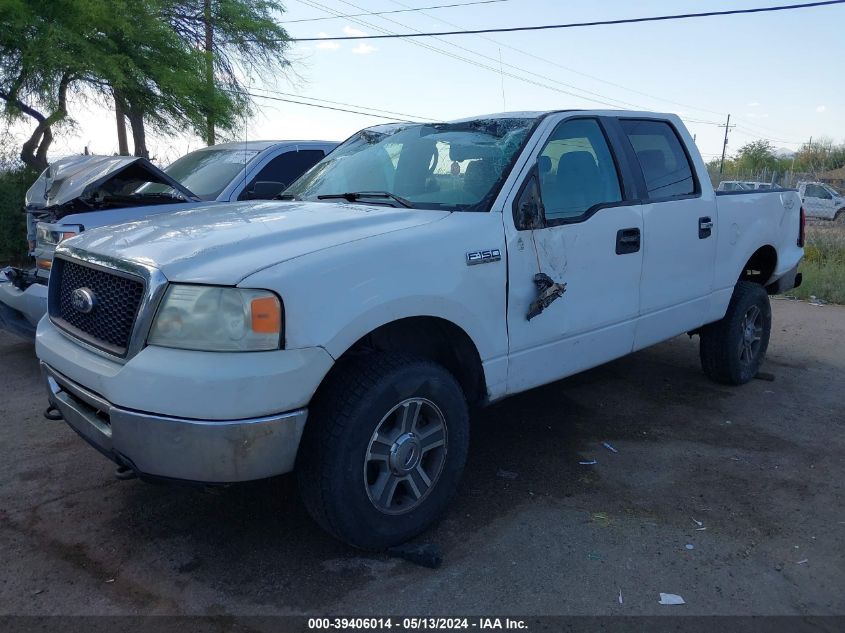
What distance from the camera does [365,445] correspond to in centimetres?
291

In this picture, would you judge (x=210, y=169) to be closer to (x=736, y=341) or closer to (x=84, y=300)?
(x=84, y=300)

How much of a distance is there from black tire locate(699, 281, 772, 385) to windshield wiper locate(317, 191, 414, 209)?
3003 mm

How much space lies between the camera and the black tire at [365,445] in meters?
2.84

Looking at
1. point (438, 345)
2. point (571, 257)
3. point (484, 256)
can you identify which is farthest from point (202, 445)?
point (571, 257)

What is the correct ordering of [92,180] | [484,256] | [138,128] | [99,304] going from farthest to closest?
[138,128]
[92,180]
[484,256]
[99,304]

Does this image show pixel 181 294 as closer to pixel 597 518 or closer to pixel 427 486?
pixel 427 486

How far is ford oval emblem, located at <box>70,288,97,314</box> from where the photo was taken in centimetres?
304

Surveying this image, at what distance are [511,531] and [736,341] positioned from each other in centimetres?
305

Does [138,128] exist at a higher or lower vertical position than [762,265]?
higher

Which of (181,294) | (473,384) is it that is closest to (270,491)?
(473,384)

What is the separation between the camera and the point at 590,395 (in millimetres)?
5500

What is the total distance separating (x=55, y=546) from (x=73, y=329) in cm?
96

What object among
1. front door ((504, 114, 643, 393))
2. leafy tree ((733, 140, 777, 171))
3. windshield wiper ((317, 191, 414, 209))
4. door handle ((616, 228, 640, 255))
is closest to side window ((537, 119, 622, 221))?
front door ((504, 114, 643, 393))

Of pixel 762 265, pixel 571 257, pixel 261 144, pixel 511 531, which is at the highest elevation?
pixel 261 144
